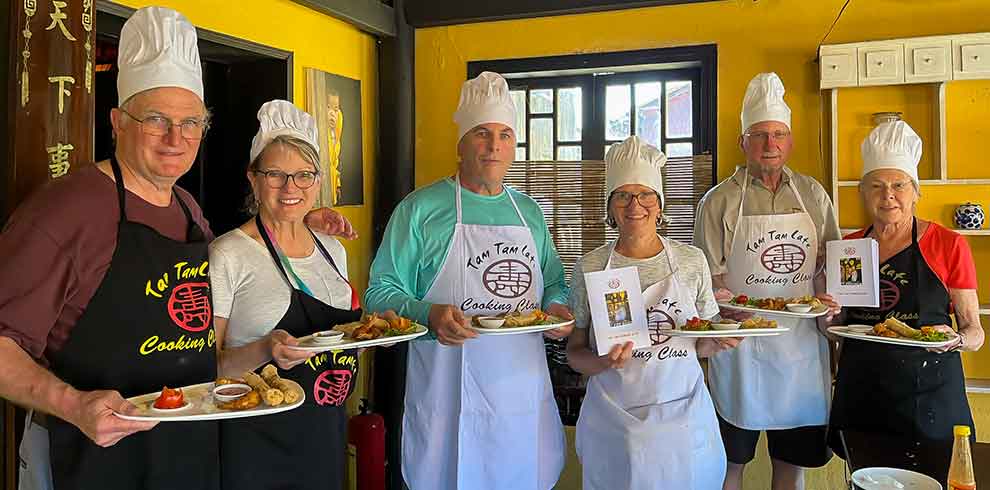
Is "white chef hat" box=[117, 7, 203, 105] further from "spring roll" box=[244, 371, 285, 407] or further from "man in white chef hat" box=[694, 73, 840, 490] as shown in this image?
"man in white chef hat" box=[694, 73, 840, 490]

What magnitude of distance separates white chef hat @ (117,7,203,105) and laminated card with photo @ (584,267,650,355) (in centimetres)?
119

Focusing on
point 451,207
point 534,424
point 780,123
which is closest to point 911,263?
point 780,123

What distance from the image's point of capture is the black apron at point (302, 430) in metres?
1.80

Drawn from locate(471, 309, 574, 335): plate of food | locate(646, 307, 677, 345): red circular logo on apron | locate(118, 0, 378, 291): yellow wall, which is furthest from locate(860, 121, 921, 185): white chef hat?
locate(118, 0, 378, 291): yellow wall

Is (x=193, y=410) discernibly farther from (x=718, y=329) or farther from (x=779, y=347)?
(x=779, y=347)

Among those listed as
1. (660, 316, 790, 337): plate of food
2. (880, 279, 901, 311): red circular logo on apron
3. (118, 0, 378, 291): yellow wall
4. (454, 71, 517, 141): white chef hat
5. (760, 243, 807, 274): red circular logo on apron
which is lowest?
(660, 316, 790, 337): plate of food

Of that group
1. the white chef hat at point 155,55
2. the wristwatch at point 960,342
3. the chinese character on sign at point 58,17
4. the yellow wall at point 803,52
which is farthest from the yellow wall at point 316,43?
the wristwatch at point 960,342

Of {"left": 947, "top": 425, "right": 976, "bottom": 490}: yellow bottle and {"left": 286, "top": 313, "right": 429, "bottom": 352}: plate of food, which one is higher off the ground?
{"left": 286, "top": 313, "right": 429, "bottom": 352}: plate of food

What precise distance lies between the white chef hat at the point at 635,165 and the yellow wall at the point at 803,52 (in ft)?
4.94

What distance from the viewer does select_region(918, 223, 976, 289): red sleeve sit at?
2475mm

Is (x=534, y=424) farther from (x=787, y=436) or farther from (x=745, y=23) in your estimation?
(x=745, y=23)

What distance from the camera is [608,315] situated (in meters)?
2.14

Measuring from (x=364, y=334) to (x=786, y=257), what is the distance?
1.62 metres

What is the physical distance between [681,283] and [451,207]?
0.80 m
